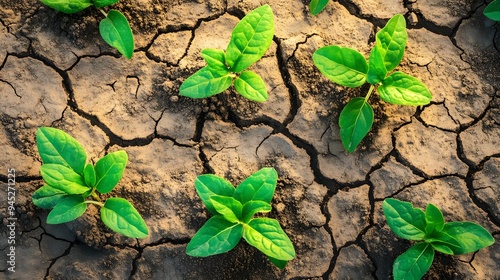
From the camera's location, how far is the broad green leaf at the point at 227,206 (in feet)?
9.05

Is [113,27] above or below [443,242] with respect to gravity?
above

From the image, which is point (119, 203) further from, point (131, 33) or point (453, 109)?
point (453, 109)

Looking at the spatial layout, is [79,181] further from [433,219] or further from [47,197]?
[433,219]

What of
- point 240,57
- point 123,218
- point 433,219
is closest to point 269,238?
point 123,218

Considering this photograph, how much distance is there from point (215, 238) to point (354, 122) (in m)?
1.06

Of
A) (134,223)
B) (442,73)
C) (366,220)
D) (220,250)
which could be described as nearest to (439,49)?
(442,73)

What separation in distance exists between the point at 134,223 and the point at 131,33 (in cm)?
115

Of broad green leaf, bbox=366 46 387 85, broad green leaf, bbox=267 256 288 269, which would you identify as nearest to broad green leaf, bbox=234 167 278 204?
broad green leaf, bbox=267 256 288 269

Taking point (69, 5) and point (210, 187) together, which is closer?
point (210, 187)

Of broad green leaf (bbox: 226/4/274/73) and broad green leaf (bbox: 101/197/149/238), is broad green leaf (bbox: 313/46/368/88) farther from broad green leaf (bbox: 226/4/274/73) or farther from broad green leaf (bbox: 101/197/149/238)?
broad green leaf (bbox: 101/197/149/238)

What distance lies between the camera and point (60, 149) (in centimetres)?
282

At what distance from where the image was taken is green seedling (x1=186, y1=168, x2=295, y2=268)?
2.74 meters

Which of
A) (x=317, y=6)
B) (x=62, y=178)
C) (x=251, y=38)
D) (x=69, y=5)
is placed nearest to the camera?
(x=62, y=178)

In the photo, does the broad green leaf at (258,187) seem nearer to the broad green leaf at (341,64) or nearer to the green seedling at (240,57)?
the green seedling at (240,57)
